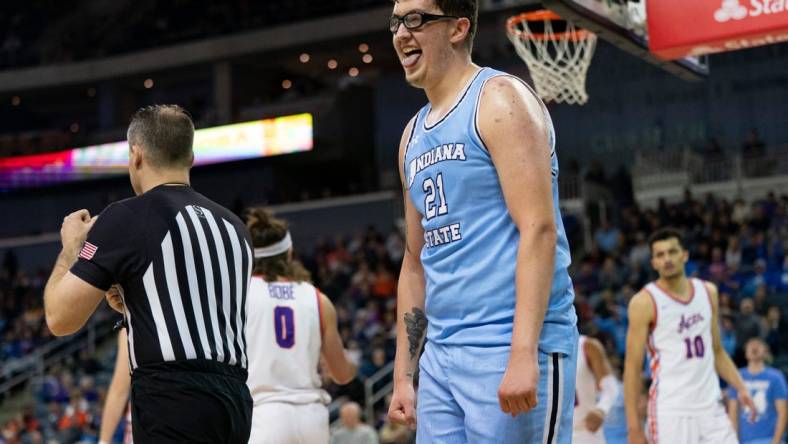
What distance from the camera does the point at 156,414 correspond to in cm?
387

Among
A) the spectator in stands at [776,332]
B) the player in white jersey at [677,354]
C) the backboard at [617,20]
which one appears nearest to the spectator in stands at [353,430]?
the player in white jersey at [677,354]

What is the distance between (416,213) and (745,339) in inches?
439

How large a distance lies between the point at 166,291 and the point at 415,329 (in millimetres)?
933

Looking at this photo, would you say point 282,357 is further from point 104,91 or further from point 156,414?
point 104,91

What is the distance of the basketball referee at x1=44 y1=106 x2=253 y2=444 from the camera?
12.7ft

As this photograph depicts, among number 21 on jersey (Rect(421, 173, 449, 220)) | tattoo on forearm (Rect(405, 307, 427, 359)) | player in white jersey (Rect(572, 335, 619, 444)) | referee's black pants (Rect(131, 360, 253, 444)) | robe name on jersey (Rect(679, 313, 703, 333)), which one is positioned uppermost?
number 21 on jersey (Rect(421, 173, 449, 220))

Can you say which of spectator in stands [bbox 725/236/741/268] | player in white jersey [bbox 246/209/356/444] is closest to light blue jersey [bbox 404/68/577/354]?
player in white jersey [bbox 246/209/356/444]

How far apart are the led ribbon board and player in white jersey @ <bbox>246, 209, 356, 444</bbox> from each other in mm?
20312

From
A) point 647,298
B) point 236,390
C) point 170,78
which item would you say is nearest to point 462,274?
point 236,390

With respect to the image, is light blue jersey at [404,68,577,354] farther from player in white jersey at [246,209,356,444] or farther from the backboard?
the backboard

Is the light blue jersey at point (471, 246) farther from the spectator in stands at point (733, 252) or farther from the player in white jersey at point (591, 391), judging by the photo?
the spectator in stands at point (733, 252)

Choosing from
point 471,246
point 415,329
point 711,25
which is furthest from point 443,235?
point 711,25

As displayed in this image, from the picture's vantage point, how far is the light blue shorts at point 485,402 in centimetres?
332

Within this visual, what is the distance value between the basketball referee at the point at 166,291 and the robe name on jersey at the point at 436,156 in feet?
2.98
